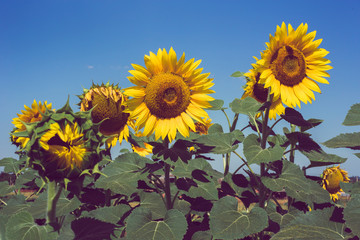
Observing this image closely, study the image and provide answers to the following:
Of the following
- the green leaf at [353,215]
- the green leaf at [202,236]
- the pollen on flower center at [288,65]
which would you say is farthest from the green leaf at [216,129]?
the green leaf at [353,215]

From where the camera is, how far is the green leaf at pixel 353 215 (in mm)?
2277

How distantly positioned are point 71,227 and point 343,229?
1976mm

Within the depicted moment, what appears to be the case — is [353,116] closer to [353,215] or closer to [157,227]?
[353,215]

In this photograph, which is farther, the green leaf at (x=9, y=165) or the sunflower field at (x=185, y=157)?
the green leaf at (x=9, y=165)

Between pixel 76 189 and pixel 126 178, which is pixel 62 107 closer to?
pixel 76 189

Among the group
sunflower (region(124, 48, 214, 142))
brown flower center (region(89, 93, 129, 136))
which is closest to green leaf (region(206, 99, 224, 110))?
sunflower (region(124, 48, 214, 142))

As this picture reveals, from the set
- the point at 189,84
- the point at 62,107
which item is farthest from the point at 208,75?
the point at 62,107

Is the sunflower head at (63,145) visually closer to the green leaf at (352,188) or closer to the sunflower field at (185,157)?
the sunflower field at (185,157)

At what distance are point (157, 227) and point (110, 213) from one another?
486 millimetres

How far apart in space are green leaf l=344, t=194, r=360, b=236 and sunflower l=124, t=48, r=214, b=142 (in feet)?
4.08

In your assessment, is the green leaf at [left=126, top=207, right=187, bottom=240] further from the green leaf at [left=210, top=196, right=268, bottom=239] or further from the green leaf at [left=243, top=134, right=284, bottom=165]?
the green leaf at [left=243, top=134, right=284, bottom=165]

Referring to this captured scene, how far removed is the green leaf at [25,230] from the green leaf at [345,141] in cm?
221

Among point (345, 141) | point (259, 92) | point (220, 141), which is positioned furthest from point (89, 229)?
point (259, 92)

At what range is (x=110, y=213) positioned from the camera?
285cm
